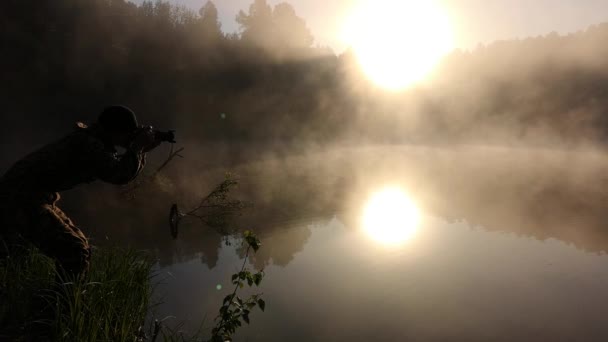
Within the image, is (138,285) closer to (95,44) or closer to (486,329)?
(486,329)

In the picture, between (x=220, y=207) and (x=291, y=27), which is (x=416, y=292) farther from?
(x=291, y=27)

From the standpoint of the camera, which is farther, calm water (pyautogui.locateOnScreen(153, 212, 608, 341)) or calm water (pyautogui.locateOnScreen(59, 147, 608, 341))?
calm water (pyautogui.locateOnScreen(59, 147, 608, 341))

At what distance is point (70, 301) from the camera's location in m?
3.36

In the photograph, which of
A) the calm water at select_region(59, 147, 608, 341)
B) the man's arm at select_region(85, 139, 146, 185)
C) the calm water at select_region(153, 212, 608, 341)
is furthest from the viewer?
the calm water at select_region(59, 147, 608, 341)

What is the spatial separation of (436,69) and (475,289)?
10307cm

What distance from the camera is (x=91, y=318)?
11.7 ft

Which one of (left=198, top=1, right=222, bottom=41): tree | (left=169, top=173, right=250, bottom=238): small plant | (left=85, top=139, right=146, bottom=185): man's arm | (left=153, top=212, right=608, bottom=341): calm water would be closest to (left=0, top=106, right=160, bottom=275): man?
(left=85, top=139, right=146, bottom=185): man's arm

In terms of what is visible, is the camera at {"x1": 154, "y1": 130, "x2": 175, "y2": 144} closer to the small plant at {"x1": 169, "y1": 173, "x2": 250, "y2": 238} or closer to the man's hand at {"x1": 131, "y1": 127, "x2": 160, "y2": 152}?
the man's hand at {"x1": 131, "y1": 127, "x2": 160, "y2": 152}

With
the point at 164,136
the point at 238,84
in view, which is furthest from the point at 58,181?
the point at 238,84

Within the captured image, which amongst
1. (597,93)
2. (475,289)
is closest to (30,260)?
(475,289)

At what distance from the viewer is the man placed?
320 centimetres

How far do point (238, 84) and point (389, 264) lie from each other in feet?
107

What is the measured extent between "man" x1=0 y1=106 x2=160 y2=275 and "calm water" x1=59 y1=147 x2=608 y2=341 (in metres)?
2.27

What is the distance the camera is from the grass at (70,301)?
3324 mm
